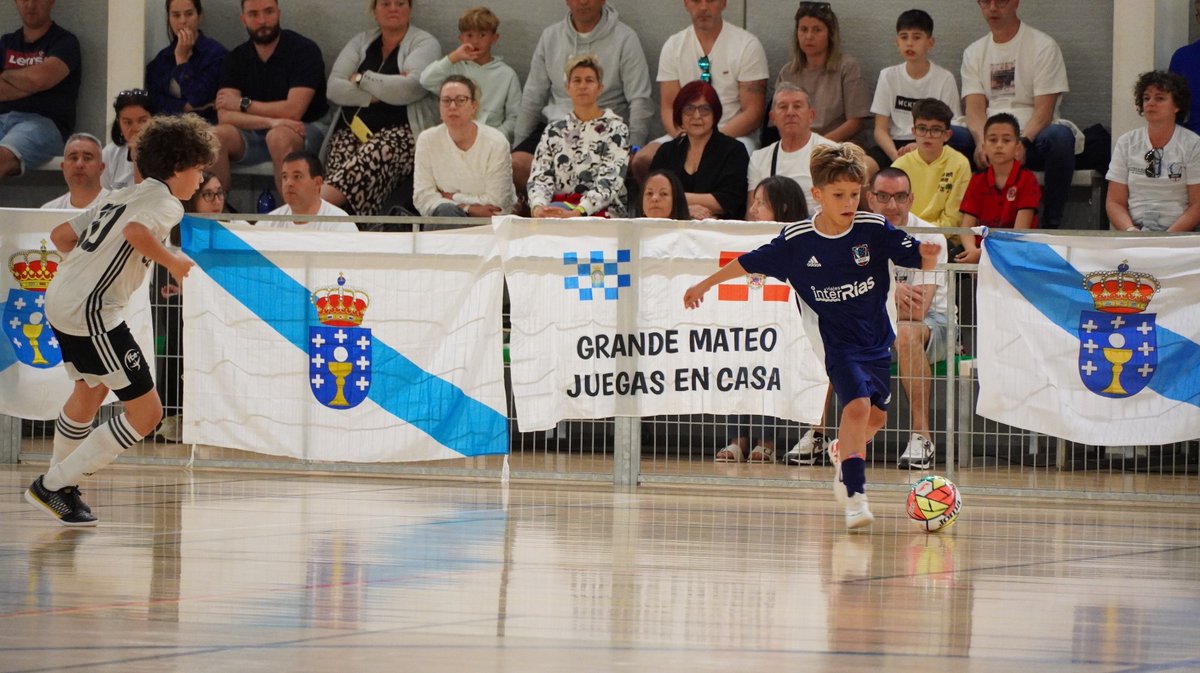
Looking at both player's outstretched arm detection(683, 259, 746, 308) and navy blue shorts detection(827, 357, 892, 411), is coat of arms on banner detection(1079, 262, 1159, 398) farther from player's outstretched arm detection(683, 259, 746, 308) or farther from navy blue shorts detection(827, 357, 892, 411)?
player's outstretched arm detection(683, 259, 746, 308)

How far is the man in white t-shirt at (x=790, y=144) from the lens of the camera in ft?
37.5

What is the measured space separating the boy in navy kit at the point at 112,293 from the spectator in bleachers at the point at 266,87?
18.8 feet

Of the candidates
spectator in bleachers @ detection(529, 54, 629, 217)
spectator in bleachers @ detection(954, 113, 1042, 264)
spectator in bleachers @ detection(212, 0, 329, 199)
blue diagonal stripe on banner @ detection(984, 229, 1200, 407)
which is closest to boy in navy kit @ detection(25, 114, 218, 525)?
spectator in bleachers @ detection(529, 54, 629, 217)

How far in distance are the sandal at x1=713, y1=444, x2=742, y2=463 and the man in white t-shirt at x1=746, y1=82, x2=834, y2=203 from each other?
2305 mm

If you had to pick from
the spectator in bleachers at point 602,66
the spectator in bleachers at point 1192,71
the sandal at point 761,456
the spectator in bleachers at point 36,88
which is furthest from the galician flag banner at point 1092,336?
the spectator in bleachers at point 36,88

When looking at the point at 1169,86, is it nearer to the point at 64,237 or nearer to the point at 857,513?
the point at 857,513

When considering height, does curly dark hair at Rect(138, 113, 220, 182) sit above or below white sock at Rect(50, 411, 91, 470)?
above

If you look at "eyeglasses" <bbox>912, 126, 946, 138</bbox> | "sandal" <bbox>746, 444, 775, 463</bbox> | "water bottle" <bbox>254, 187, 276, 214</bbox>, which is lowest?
"sandal" <bbox>746, 444, 775, 463</bbox>

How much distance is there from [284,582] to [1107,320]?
5.66 meters

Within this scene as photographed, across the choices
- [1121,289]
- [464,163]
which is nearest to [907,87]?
[464,163]

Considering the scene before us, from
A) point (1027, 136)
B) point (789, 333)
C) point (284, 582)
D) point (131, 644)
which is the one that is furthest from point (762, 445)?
point (131, 644)

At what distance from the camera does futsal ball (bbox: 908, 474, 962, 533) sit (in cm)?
729

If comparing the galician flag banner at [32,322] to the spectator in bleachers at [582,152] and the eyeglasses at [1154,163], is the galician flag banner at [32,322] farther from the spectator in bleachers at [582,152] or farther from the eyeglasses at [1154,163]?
the eyeglasses at [1154,163]

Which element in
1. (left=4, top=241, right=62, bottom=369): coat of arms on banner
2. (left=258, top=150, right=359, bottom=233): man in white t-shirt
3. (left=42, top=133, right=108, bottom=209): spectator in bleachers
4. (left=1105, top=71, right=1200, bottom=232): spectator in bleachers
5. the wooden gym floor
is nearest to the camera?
the wooden gym floor
